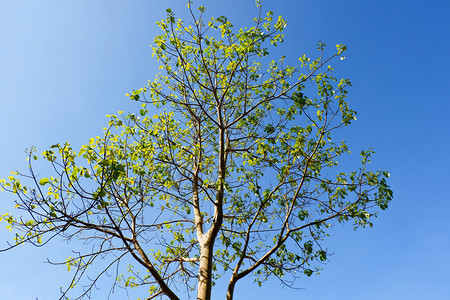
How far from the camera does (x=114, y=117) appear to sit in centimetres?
738

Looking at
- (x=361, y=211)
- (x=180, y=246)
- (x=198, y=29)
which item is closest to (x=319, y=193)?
(x=361, y=211)

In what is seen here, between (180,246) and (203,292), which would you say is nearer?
(203,292)

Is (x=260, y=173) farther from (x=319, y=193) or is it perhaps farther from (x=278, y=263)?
(x=278, y=263)

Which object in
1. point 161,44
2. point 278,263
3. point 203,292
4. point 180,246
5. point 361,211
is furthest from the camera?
point 180,246

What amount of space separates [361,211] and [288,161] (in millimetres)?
1916

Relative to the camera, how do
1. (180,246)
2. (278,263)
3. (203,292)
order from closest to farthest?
1. (203,292)
2. (278,263)
3. (180,246)

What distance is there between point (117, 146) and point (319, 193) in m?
5.07

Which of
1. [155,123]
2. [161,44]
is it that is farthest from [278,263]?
[161,44]

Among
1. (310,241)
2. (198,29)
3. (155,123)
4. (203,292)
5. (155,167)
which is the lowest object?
(203,292)

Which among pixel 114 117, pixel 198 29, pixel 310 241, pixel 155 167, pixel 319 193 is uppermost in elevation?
pixel 198 29

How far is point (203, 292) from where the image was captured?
6523 mm

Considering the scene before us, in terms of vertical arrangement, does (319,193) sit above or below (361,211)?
above

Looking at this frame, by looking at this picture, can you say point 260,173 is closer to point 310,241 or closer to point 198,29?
point 310,241

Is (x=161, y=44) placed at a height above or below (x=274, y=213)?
above
